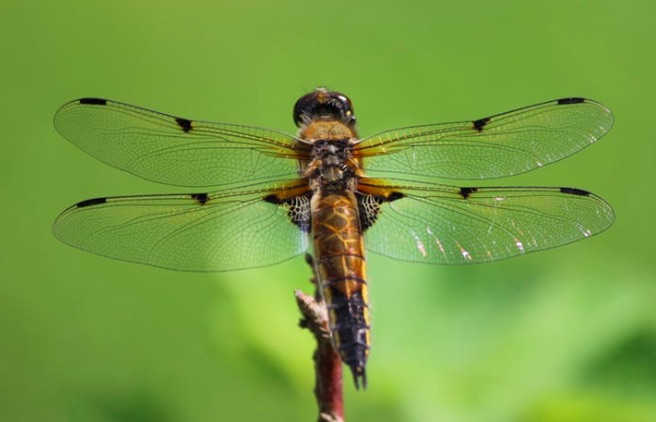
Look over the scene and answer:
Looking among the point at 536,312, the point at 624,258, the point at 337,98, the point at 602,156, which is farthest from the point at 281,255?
the point at 602,156

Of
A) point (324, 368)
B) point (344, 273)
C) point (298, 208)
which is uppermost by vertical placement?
point (298, 208)

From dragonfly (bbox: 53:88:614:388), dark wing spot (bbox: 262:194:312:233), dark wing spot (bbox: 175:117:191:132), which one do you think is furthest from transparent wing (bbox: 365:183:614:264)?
dark wing spot (bbox: 175:117:191:132)

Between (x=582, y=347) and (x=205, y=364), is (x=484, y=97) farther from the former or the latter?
(x=582, y=347)

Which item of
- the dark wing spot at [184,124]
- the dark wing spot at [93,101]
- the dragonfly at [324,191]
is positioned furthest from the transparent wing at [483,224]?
the dark wing spot at [93,101]

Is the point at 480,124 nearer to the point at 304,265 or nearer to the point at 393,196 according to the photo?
the point at 393,196

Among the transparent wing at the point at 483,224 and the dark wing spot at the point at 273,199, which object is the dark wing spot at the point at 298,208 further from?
the transparent wing at the point at 483,224

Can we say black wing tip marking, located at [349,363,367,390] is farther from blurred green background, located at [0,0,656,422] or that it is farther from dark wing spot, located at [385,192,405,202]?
dark wing spot, located at [385,192,405,202]

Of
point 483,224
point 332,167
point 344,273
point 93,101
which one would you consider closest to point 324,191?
point 332,167
